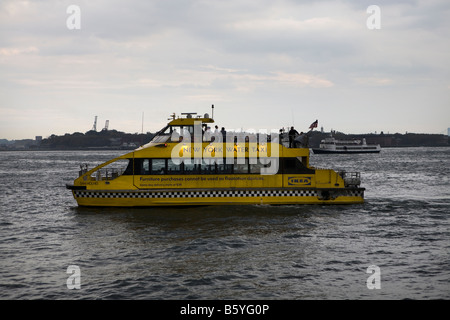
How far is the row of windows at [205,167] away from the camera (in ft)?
66.9

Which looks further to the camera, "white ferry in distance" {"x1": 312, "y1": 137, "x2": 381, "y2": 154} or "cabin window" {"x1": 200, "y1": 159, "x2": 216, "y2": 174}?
"white ferry in distance" {"x1": 312, "y1": 137, "x2": 381, "y2": 154}

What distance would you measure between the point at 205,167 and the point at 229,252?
7569mm

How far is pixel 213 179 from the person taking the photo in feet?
67.1

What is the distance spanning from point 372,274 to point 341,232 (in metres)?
4.86

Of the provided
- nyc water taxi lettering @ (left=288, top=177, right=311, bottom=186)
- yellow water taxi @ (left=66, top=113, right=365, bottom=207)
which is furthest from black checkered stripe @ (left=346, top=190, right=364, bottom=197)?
nyc water taxi lettering @ (left=288, top=177, right=311, bottom=186)

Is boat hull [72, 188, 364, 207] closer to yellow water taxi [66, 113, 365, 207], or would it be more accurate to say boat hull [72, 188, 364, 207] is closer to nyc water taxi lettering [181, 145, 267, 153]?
yellow water taxi [66, 113, 365, 207]

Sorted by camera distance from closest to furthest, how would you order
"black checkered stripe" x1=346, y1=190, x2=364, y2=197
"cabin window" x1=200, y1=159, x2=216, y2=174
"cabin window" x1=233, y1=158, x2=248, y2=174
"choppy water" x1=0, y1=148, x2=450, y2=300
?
"choppy water" x1=0, y1=148, x2=450, y2=300
"cabin window" x1=200, y1=159, x2=216, y2=174
"cabin window" x1=233, y1=158, x2=248, y2=174
"black checkered stripe" x1=346, y1=190, x2=364, y2=197

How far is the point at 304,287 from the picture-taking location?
34.7 feet

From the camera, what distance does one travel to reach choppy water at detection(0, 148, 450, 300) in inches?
414

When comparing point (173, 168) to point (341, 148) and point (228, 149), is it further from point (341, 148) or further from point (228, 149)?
point (341, 148)

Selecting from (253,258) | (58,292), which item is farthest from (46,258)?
(253,258)

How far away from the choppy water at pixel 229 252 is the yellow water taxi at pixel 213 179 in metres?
0.57

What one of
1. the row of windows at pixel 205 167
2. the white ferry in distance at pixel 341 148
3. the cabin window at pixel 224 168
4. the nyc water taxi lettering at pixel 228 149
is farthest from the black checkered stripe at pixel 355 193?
the white ferry in distance at pixel 341 148
